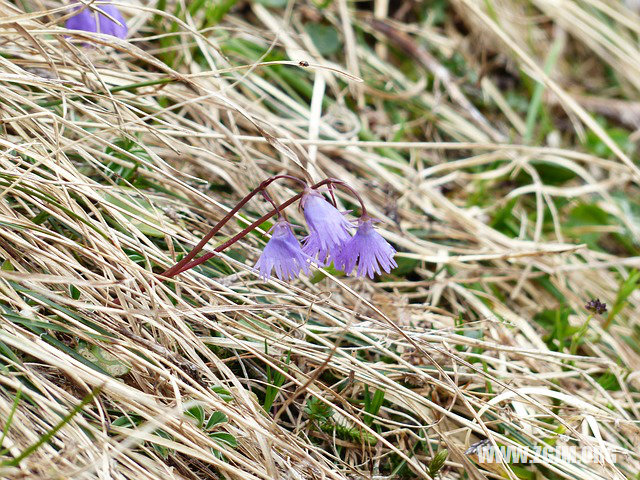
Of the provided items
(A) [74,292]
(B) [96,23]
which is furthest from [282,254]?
(B) [96,23]

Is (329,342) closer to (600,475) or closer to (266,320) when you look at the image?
(266,320)

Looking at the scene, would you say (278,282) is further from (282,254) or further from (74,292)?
(74,292)

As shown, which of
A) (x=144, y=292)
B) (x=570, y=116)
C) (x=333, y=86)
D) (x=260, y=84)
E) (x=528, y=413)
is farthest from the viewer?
(x=570, y=116)

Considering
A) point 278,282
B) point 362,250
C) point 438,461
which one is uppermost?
point 362,250

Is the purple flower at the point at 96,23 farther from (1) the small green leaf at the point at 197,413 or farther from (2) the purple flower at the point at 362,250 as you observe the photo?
(1) the small green leaf at the point at 197,413

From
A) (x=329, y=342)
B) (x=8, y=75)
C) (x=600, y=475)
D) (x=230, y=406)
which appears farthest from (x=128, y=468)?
(x=600, y=475)

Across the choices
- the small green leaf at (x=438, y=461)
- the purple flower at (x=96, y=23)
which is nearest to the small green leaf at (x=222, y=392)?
the small green leaf at (x=438, y=461)

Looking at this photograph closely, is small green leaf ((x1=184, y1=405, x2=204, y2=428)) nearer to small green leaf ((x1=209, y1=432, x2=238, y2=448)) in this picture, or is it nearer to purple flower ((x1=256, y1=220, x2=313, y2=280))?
small green leaf ((x1=209, y1=432, x2=238, y2=448))
